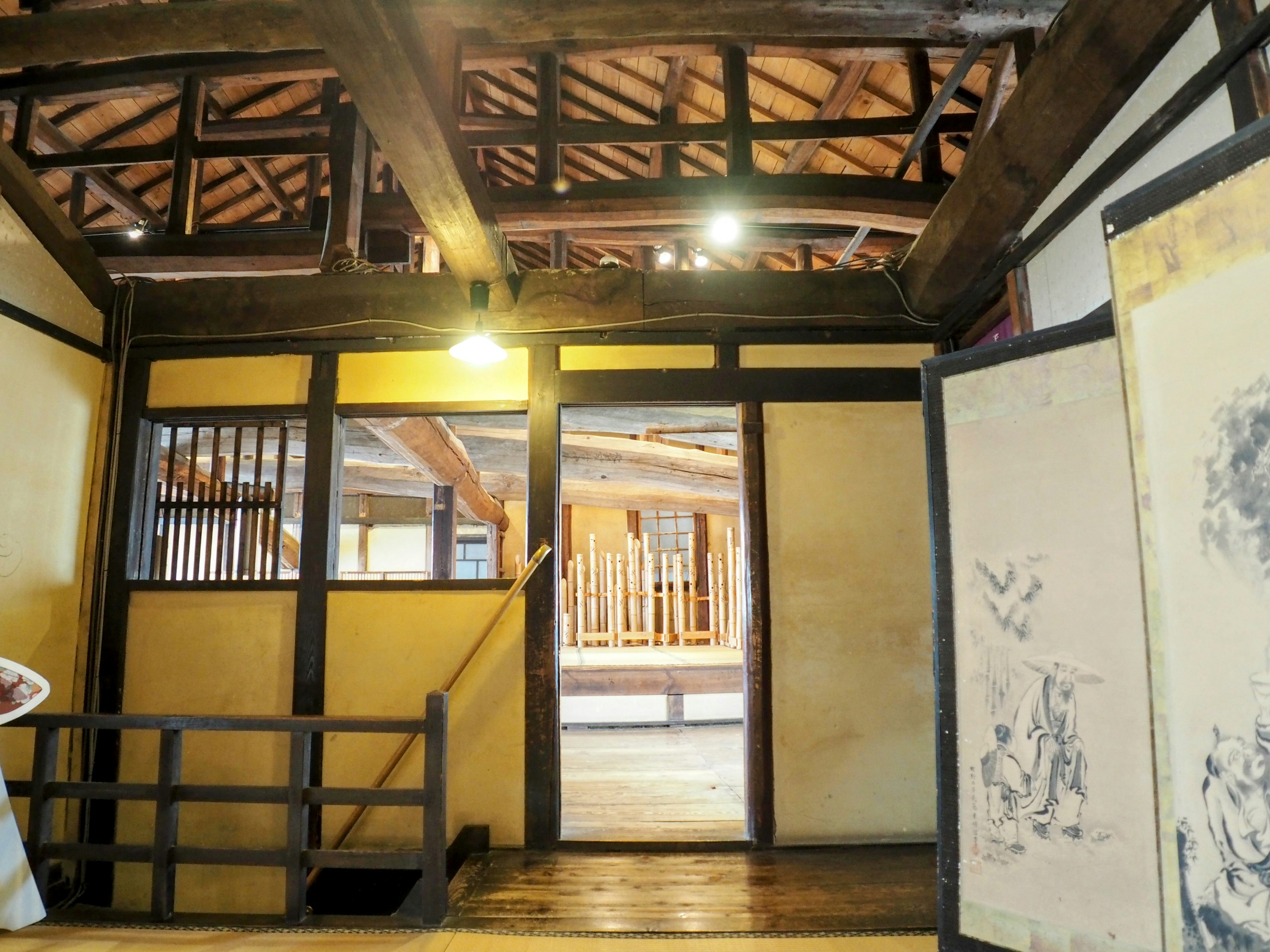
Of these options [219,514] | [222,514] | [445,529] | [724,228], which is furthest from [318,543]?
[445,529]

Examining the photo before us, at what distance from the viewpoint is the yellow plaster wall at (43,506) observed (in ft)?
13.6

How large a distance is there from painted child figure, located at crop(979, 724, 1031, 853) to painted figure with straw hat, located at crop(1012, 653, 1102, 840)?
21 mm

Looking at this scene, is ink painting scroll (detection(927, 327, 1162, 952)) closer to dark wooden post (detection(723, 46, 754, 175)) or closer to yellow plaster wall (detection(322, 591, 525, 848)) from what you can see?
yellow plaster wall (detection(322, 591, 525, 848))

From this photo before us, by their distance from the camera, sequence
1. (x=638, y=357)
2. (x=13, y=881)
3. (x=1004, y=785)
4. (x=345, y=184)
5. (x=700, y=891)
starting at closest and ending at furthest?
(x=1004, y=785) → (x=13, y=881) → (x=700, y=891) → (x=638, y=357) → (x=345, y=184)

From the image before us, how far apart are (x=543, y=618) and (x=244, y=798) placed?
1768 mm

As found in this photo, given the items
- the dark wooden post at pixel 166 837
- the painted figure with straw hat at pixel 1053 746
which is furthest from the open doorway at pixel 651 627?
the painted figure with straw hat at pixel 1053 746

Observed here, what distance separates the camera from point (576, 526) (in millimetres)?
15672

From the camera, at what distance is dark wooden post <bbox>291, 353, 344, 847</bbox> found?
14.8ft

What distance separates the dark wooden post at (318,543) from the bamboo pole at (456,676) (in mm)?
226

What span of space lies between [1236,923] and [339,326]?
16.2 feet

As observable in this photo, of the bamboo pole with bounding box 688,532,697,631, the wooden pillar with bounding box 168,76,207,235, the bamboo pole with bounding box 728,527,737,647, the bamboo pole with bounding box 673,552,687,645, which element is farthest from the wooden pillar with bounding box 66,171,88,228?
the bamboo pole with bounding box 688,532,697,631

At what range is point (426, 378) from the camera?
4867 millimetres

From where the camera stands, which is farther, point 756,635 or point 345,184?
point 345,184

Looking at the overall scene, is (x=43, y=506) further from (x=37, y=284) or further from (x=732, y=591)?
(x=732, y=591)
